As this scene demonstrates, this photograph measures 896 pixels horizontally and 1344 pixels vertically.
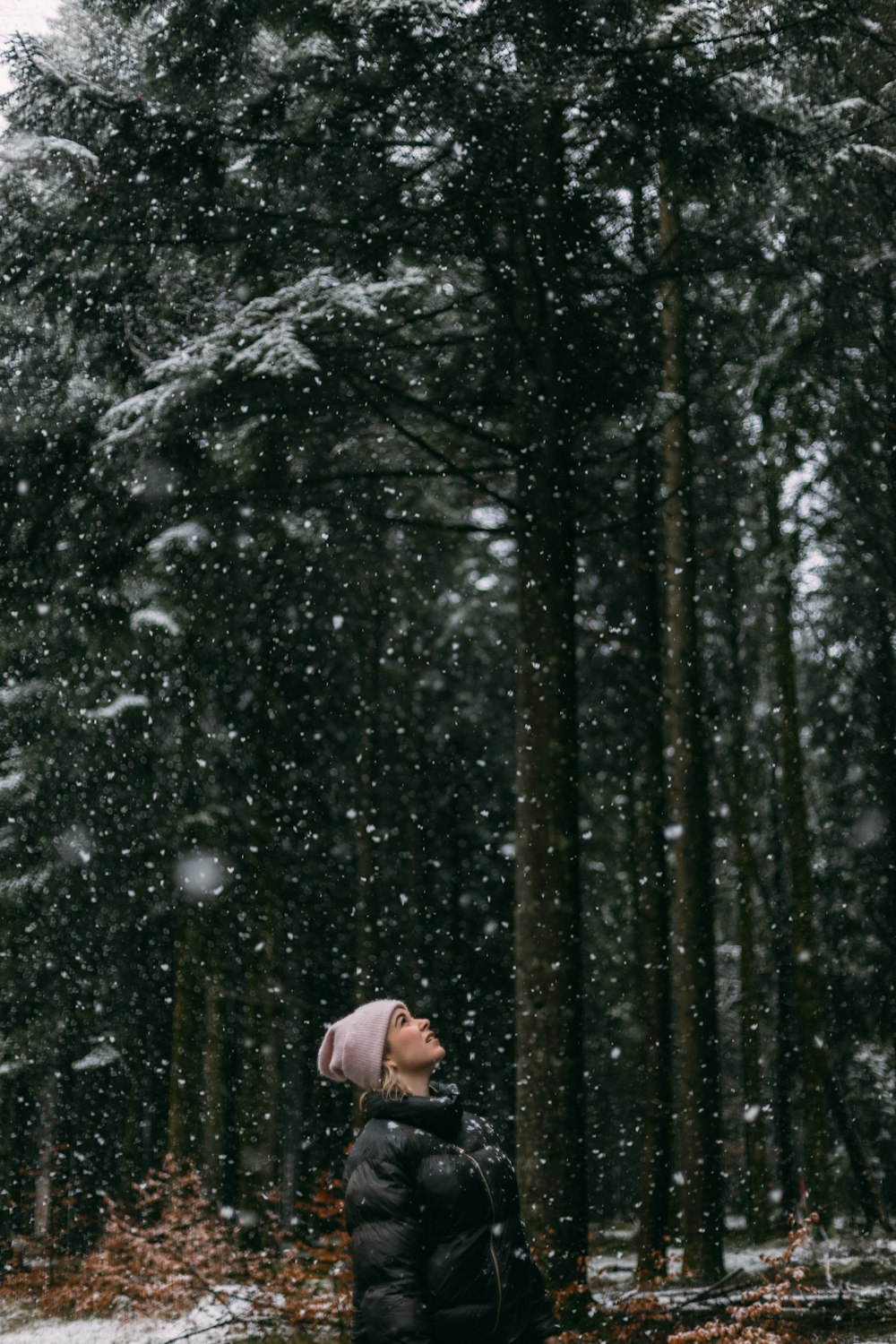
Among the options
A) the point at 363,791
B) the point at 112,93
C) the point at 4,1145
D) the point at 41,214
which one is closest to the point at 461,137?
the point at 112,93

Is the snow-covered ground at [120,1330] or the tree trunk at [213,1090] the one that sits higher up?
the tree trunk at [213,1090]

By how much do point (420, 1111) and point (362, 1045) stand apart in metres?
0.28

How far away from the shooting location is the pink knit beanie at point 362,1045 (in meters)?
3.34

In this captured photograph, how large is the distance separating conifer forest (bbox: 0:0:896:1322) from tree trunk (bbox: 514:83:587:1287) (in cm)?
4

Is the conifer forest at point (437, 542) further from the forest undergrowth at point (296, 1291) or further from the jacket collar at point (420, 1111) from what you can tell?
the jacket collar at point (420, 1111)

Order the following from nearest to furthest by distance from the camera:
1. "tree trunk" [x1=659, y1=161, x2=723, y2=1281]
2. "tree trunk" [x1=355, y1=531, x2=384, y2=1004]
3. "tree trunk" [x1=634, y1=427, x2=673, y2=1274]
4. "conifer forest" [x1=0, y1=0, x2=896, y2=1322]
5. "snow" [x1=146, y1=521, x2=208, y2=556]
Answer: "conifer forest" [x1=0, y1=0, x2=896, y2=1322], "snow" [x1=146, y1=521, x2=208, y2=556], "tree trunk" [x1=659, y1=161, x2=723, y2=1281], "tree trunk" [x1=634, y1=427, x2=673, y2=1274], "tree trunk" [x1=355, y1=531, x2=384, y2=1004]

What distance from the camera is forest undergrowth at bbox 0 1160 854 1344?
7094 mm

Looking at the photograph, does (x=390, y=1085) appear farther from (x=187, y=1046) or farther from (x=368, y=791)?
(x=187, y=1046)

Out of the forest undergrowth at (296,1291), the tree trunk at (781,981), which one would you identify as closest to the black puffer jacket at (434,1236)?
the forest undergrowth at (296,1291)

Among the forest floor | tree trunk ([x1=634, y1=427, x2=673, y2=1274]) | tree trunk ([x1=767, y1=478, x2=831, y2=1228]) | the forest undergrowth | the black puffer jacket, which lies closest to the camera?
the black puffer jacket

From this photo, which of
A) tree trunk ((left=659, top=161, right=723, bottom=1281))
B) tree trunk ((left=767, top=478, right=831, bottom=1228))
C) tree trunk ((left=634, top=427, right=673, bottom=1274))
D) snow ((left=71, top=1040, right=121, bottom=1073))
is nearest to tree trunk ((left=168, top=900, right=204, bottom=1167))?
snow ((left=71, top=1040, right=121, bottom=1073))

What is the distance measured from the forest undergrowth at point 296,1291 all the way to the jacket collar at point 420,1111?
13.8 ft

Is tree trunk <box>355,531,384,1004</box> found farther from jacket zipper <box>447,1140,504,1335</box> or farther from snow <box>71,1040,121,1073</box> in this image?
jacket zipper <box>447,1140,504,1335</box>

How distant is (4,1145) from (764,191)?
58.8ft
